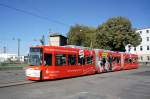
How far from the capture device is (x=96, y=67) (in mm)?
31062

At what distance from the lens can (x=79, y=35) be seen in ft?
282

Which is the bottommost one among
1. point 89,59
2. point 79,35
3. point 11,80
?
point 11,80

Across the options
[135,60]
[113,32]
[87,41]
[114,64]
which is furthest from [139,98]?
[87,41]

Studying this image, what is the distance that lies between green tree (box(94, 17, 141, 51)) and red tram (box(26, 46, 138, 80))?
30271mm

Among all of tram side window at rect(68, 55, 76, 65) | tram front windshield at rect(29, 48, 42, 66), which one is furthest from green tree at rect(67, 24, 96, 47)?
tram front windshield at rect(29, 48, 42, 66)

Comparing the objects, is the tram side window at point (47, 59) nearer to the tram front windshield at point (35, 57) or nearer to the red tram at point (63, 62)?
the red tram at point (63, 62)

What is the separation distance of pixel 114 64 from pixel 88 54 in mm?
9659

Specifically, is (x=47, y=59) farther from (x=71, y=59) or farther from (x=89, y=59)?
(x=89, y=59)

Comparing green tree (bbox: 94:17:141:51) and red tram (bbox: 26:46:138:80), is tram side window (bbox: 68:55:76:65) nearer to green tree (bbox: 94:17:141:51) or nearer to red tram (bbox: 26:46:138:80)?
red tram (bbox: 26:46:138:80)

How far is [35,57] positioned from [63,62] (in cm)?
303

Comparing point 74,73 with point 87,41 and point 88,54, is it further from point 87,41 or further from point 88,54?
point 87,41

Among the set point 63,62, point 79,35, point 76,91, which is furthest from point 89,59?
point 79,35

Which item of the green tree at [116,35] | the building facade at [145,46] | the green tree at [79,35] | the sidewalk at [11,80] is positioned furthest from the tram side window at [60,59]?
the building facade at [145,46]

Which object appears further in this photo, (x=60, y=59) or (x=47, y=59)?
(x=60, y=59)
